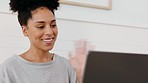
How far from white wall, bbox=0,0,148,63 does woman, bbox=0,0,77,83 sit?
0.20 metres

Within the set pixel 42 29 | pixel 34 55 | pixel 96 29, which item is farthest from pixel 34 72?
pixel 96 29

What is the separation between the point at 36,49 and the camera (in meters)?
1.22

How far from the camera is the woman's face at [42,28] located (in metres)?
1.13

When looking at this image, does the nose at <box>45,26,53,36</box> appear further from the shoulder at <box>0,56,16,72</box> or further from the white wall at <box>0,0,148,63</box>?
the white wall at <box>0,0,148,63</box>

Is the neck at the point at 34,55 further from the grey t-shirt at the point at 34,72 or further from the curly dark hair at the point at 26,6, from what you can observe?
the curly dark hair at the point at 26,6

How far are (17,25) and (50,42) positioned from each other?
35 centimetres

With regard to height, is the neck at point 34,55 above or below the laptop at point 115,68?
below

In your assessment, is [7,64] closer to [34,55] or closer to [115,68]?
[34,55]

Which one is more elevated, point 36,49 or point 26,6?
point 26,6

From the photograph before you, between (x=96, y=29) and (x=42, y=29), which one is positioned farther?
(x=96, y=29)

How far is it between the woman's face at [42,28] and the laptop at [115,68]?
26.6 inches

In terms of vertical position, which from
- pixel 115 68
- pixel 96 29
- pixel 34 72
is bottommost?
pixel 34 72

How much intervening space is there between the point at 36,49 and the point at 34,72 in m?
0.11

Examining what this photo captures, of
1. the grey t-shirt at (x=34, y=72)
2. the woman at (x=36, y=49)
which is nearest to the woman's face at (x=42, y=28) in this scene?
the woman at (x=36, y=49)
